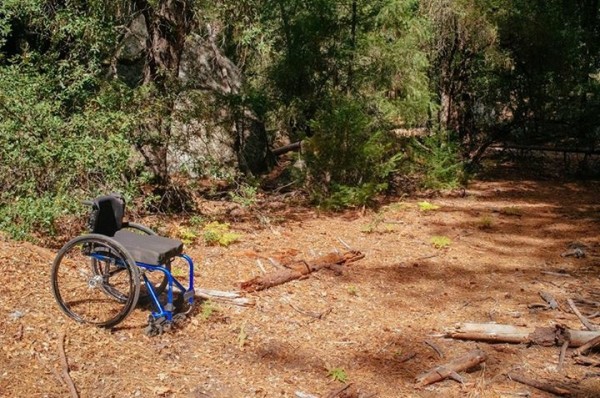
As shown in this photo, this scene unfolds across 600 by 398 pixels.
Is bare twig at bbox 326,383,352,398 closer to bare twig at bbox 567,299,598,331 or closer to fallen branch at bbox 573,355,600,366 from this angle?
fallen branch at bbox 573,355,600,366

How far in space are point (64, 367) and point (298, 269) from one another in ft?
11.1

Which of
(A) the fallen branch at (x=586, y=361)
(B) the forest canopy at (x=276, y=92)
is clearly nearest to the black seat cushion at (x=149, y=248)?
(B) the forest canopy at (x=276, y=92)

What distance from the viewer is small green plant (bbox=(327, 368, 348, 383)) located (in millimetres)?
4738

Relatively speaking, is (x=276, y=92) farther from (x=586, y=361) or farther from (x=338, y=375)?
(x=586, y=361)

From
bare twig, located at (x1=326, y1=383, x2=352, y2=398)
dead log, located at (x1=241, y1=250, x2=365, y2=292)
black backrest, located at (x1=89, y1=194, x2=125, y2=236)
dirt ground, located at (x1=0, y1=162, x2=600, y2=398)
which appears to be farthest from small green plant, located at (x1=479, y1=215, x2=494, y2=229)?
black backrest, located at (x1=89, y1=194, x2=125, y2=236)

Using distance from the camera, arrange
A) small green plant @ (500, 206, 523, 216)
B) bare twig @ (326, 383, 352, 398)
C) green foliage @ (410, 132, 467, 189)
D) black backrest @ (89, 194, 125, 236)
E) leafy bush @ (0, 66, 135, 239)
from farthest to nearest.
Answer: green foliage @ (410, 132, 467, 189) → small green plant @ (500, 206, 523, 216) → leafy bush @ (0, 66, 135, 239) → black backrest @ (89, 194, 125, 236) → bare twig @ (326, 383, 352, 398)

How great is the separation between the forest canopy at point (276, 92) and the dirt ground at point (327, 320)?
1.54m

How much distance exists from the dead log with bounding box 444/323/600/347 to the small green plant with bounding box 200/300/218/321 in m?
2.35

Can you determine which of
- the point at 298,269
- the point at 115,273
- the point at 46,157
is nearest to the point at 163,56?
the point at 46,157

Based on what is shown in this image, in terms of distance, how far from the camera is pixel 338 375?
4.77 metres

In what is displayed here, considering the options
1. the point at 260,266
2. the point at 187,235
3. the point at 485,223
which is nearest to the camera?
the point at 260,266

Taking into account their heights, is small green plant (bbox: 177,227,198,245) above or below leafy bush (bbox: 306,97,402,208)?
below

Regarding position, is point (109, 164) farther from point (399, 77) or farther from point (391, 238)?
point (399, 77)

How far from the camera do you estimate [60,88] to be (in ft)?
28.6
